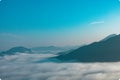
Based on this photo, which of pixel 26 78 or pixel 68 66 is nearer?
pixel 26 78

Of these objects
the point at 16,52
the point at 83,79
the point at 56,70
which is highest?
the point at 16,52

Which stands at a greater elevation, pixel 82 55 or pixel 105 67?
pixel 82 55

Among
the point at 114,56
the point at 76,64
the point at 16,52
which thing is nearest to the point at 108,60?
the point at 114,56

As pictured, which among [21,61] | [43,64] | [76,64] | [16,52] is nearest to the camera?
[21,61]

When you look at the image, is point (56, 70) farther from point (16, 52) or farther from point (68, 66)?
point (16, 52)

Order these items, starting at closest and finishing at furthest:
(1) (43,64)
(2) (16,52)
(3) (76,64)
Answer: (3) (76,64) < (2) (16,52) < (1) (43,64)

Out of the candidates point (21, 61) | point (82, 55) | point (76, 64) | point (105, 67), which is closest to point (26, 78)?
point (21, 61)
